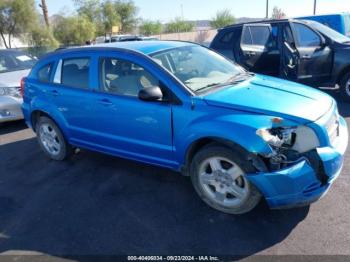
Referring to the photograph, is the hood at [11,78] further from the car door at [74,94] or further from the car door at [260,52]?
the car door at [260,52]

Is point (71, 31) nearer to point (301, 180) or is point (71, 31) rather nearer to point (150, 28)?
point (150, 28)

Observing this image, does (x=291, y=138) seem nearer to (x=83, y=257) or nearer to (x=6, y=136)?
(x=83, y=257)

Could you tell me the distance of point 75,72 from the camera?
474 centimetres

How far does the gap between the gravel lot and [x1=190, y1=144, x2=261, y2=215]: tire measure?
5.3 inches

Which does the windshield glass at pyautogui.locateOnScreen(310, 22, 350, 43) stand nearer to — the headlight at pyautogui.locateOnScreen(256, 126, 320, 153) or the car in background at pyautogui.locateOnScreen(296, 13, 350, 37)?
the headlight at pyautogui.locateOnScreen(256, 126, 320, 153)

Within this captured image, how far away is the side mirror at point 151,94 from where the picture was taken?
11.8 feet

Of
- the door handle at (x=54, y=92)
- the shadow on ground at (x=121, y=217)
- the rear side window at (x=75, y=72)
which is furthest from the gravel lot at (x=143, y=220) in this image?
the rear side window at (x=75, y=72)

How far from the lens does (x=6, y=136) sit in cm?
690

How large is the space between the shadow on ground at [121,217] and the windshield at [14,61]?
165 inches

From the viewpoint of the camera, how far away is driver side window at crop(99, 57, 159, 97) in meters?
3.95

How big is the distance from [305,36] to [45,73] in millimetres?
5492

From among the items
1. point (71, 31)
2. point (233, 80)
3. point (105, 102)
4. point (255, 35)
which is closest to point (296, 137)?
point (233, 80)

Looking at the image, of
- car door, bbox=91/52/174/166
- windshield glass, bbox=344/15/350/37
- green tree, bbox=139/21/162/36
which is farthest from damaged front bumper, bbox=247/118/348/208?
green tree, bbox=139/21/162/36

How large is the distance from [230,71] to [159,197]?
1.77 m
